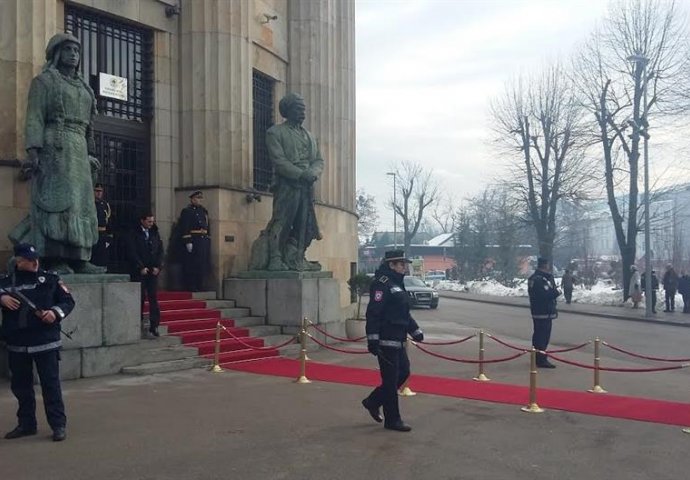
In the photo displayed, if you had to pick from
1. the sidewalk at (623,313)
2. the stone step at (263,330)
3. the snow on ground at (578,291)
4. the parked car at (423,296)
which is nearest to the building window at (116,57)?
the stone step at (263,330)

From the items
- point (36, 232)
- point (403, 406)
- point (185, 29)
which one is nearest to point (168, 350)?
point (36, 232)

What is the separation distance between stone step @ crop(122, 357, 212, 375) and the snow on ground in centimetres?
2335

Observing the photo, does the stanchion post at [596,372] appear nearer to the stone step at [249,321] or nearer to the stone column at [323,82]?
the stone step at [249,321]

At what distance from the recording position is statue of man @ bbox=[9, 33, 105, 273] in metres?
9.70

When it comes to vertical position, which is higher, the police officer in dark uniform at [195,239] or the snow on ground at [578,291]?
the police officer in dark uniform at [195,239]

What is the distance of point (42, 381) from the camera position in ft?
21.6

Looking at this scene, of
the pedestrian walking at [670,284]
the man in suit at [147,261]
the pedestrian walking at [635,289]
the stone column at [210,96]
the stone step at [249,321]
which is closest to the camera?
the man in suit at [147,261]

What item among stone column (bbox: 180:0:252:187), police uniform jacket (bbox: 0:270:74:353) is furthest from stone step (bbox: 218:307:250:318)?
police uniform jacket (bbox: 0:270:74:353)

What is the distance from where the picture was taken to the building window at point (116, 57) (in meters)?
13.7

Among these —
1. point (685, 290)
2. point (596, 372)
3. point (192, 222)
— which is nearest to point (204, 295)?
point (192, 222)

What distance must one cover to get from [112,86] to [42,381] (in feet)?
28.9

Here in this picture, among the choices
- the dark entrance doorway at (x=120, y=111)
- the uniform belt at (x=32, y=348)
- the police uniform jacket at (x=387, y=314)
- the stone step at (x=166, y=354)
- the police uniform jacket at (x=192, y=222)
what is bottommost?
the stone step at (x=166, y=354)

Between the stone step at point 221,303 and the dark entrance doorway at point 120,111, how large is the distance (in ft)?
5.71

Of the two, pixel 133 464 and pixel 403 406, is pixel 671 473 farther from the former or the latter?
pixel 133 464
